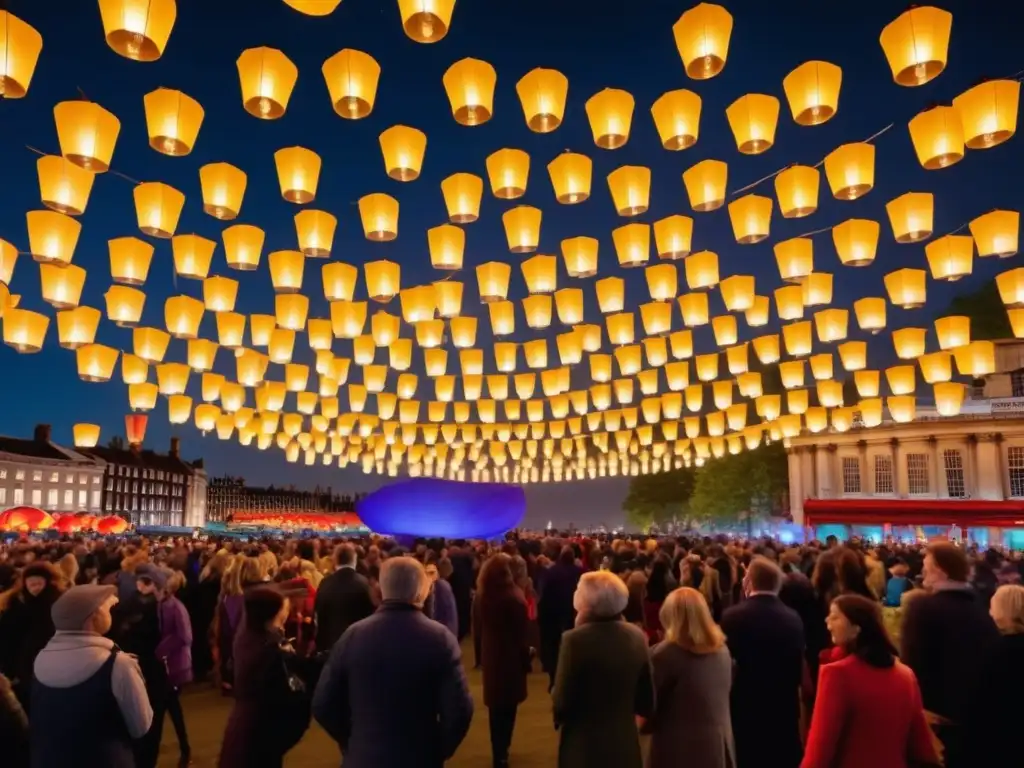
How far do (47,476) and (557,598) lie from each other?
77.6m

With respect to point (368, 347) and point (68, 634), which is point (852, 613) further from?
point (368, 347)

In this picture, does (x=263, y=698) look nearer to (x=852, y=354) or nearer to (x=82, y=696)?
(x=82, y=696)

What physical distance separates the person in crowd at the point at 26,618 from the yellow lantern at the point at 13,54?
17.2 feet

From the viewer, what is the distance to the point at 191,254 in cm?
1277

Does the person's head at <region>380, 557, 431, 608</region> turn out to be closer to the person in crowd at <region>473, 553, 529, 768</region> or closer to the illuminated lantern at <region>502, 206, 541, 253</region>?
the person in crowd at <region>473, 553, 529, 768</region>

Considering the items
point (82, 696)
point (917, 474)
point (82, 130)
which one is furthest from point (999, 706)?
point (917, 474)

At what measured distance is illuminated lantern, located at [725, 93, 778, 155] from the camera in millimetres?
10359

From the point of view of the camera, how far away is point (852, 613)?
3209 millimetres

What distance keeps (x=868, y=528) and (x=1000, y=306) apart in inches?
739

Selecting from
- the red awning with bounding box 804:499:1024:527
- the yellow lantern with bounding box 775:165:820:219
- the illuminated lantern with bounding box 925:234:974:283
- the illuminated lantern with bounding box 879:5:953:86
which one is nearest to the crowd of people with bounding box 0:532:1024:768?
the illuminated lantern with bounding box 879:5:953:86

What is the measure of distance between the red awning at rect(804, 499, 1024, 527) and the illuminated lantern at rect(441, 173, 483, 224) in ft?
82.2

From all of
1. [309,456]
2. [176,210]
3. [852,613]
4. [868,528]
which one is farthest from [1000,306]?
[852,613]

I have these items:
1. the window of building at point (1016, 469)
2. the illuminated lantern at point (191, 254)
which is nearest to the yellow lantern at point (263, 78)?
the illuminated lantern at point (191, 254)

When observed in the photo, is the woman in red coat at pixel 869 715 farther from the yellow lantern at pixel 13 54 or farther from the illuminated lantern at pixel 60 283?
the illuminated lantern at pixel 60 283
